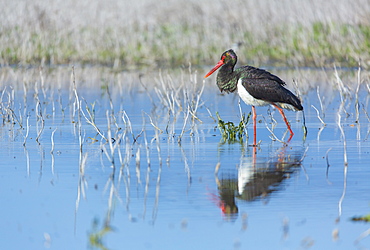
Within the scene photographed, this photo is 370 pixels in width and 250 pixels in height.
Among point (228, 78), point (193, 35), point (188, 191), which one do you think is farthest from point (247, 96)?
point (193, 35)

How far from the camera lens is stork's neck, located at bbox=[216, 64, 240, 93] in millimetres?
11180

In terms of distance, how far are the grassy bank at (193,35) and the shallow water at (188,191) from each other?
1424 centimetres

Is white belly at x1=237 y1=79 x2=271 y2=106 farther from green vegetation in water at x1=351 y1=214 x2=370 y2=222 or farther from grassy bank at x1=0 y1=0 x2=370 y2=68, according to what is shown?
grassy bank at x1=0 y1=0 x2=370 y2=68

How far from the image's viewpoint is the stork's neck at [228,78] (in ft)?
36.7

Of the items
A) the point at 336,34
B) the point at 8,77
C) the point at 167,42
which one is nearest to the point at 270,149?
the point at 8,77

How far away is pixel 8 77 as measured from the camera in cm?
2127

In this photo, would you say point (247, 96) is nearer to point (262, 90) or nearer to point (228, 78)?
point (262, 90)

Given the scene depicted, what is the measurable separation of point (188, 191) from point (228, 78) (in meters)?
4.66

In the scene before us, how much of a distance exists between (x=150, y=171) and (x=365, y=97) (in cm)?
844

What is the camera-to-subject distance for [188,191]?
6.89 metres

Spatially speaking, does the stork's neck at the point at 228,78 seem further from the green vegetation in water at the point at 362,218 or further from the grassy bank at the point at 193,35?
the grassy bank at the point at 193,35

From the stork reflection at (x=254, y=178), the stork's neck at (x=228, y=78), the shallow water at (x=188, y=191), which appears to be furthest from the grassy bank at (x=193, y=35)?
the stork reflection at (x=254, y=178)

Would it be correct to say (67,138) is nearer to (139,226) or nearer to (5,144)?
(5,144)

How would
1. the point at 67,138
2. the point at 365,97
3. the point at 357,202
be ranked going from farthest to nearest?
the point at 365,97, the point at 67,138, the point at 357,202
